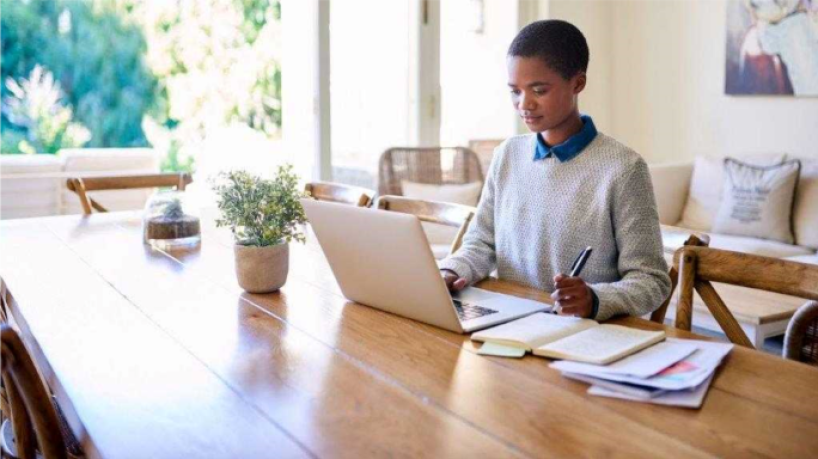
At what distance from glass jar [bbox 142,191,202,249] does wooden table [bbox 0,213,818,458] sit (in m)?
0.55

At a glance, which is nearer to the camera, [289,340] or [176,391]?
[176,391]

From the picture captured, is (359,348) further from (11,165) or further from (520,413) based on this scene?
(11,165)

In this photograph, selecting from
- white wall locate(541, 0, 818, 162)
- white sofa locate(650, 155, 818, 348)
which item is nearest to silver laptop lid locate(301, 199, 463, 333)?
white sofa locate(650, 155, 818, 348)

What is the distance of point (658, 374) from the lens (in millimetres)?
1068

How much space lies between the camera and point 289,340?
4.24 feet

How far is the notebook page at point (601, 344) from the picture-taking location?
1.13 m

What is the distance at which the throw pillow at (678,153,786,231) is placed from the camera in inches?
171

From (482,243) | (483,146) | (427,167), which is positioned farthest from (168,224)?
(483,146)

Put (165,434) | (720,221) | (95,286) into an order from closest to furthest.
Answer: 1. (165,434)
2. (95,286)
3. (720,221)

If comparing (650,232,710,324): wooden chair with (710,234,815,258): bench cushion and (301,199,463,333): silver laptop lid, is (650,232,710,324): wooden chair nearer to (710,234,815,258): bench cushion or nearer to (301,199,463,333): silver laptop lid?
(301,199,463,333): silver laptop lid

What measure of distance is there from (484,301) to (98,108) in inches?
A: 248

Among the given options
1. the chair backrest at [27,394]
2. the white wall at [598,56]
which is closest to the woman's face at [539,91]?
the chair backrest at [27,394]

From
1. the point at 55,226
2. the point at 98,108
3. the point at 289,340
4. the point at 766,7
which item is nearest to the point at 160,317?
the point at 289,340

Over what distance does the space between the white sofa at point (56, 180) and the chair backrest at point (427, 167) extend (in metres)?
1.46
